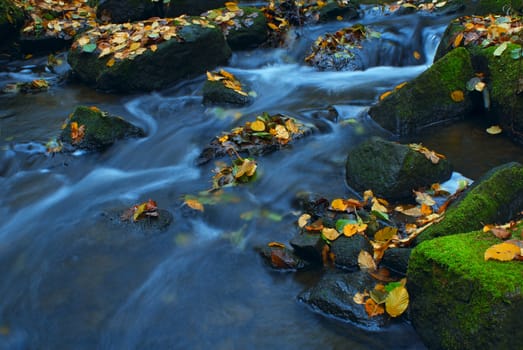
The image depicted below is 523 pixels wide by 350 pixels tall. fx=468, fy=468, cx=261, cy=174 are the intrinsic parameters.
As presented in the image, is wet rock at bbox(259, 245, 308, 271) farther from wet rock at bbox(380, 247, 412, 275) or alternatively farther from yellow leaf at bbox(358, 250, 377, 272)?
wet rock at bbox(380, 247, 412, 275)

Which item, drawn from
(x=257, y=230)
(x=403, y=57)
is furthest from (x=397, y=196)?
(x=403, y=57)

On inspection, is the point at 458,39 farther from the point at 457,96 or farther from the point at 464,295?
the point at 464,295

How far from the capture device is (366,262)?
10.9ft

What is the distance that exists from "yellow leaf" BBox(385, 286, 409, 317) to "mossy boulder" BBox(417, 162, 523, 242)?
1.68 feet

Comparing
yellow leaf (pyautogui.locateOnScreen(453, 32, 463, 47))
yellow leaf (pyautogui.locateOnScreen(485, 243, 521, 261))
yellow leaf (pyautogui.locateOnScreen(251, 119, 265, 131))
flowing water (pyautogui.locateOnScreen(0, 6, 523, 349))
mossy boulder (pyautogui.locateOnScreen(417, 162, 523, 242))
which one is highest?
yellow leaf (pyautogui.locateOnScreen(453, 32, 463, 47))

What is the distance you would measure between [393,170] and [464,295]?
1840mm

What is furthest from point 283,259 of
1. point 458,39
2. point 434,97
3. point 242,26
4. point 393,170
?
point 242,26

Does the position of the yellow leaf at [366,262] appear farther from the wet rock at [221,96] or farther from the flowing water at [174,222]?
the wet rock at [221,96]

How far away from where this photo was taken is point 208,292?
11.5 ft

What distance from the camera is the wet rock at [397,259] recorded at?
322 cm

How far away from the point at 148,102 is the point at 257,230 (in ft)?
13.6

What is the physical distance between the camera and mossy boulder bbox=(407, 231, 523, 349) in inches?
89.1

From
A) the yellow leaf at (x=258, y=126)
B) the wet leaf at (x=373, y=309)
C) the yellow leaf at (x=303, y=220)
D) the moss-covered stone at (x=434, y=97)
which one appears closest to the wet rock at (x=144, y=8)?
the yellow leaf at (x=258, y=126)

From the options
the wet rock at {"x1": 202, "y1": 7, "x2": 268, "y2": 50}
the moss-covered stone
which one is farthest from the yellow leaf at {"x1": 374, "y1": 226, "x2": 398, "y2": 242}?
the wet rock at {"x1": 202, "y1": 7, "x2": 268, "y2": 50}
